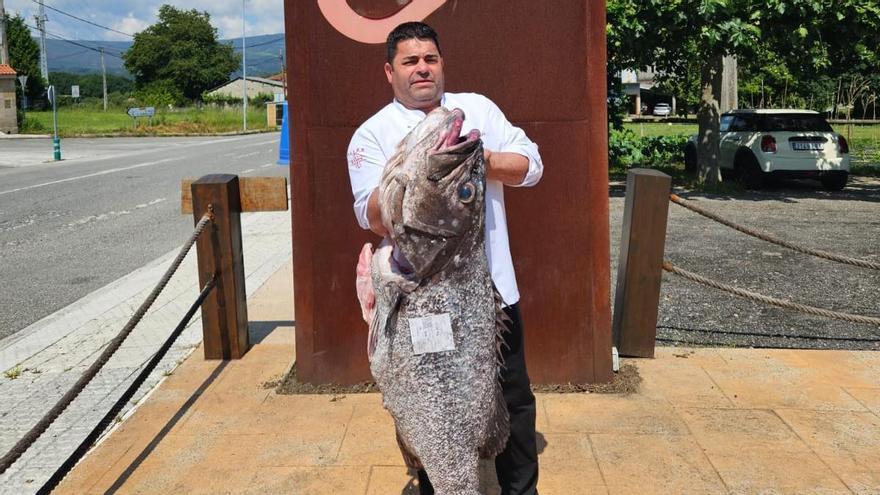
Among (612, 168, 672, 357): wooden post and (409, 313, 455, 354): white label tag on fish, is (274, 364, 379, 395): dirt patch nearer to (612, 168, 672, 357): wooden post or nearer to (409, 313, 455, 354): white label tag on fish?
(612, 168, 672, 357): wooden post

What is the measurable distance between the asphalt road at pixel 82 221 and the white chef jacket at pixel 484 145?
5.22 metres

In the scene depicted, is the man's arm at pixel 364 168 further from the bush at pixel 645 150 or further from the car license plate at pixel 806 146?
the bush at pixel 645 150

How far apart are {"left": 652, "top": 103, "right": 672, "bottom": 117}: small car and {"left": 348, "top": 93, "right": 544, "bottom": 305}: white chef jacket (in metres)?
58.4

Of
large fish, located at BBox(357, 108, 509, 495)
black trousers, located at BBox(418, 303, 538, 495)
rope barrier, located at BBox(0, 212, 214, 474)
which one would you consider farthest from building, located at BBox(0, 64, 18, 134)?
large fish, located at BBox(357, 108, 509, 495)

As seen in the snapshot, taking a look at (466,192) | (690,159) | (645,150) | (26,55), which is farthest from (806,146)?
(26,55)

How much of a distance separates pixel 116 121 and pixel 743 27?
169 ft

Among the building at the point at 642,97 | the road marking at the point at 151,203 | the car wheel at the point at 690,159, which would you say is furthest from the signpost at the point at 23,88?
the building at the point at 642,97

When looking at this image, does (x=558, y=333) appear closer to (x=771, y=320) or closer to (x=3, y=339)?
(x=771, y=320)

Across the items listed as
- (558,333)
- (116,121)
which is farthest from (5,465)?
(116,121)

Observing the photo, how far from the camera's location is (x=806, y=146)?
15.4 meters

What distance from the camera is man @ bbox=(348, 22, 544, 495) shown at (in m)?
2.62

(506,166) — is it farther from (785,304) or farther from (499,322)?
(785,304)

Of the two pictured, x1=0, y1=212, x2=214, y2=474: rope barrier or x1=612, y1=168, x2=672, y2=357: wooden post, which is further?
x1=612, y1=168, x2=672, y2=357: wooden post

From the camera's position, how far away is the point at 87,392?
5.11 metres
